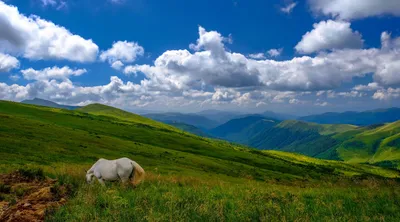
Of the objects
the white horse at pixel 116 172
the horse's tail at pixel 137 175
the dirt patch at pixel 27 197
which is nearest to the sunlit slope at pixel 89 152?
the horse's tail at pixel 137 175

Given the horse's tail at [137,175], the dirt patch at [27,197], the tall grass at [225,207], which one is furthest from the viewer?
the horse's tail at [137,175]

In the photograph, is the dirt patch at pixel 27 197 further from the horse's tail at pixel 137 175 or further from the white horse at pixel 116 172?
the horse's tail at pixel 137 175

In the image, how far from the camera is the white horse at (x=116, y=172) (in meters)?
14.1

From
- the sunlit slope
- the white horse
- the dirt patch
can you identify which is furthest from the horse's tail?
A: the dirt patch

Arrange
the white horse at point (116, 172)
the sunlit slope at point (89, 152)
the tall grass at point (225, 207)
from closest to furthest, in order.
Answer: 1. the tall grass at point (225, 207)
2. the white horse at point (116, 172)
3. the sunlit slope at point (89, 152)

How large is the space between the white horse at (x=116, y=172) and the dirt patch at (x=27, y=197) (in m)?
1.80

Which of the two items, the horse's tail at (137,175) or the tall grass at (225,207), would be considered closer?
the tall grass at (225,207)

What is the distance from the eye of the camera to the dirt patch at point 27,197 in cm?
917

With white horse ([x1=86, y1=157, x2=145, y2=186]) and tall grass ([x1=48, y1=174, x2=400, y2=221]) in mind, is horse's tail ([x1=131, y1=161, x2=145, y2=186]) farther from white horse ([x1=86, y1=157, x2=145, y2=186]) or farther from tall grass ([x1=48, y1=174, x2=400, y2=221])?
tall grass ([x1=48, y1=174, x2=400, y2=221])

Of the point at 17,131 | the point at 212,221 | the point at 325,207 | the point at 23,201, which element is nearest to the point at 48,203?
the point at 23,201

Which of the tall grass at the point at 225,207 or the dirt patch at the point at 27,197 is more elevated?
the tall grass at the point at 225,207

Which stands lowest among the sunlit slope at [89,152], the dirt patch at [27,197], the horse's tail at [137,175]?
the sunlit slope at [89,152]

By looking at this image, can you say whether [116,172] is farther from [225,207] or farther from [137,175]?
[225,207]

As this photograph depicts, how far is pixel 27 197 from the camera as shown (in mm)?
11070
